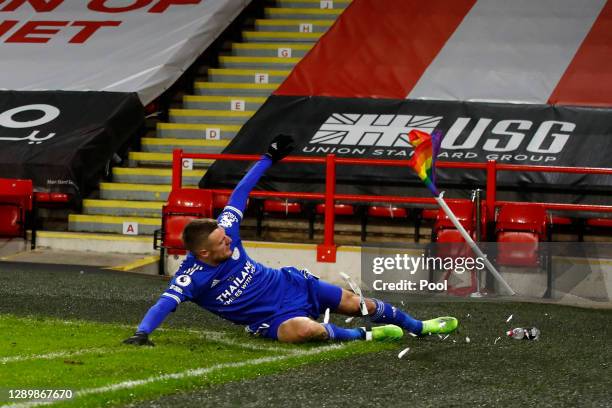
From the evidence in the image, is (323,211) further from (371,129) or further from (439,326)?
(439,326)

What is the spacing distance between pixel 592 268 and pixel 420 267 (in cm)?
156

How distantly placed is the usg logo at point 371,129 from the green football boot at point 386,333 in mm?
6690

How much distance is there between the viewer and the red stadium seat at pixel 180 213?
42.5ft

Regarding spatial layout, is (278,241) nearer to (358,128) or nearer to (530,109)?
(358,128)

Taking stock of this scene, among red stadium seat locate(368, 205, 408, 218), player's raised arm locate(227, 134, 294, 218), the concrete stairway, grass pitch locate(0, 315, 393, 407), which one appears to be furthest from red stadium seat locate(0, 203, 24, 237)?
player's raised arm locate(227, 134, 294, 218)

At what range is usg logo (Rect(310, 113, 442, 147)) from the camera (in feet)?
48.4

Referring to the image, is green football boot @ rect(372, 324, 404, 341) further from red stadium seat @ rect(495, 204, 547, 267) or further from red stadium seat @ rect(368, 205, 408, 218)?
red stadium seat @ rect(368, 205, 408, 218)

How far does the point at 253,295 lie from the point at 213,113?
30.5 ft

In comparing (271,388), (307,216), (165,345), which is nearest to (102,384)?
(271,388)

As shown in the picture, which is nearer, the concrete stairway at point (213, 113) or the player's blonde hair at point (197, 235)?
the player's blonde hair at point (197, 235)

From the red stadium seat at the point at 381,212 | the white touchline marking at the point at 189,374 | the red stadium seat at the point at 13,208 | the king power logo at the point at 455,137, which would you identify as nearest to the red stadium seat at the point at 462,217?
the red stadium seat at the point at 381,212

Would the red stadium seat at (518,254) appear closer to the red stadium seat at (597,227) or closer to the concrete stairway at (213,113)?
the red stadium seat at (597,227)

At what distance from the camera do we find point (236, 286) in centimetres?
780

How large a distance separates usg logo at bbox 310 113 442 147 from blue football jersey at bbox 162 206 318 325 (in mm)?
6797
